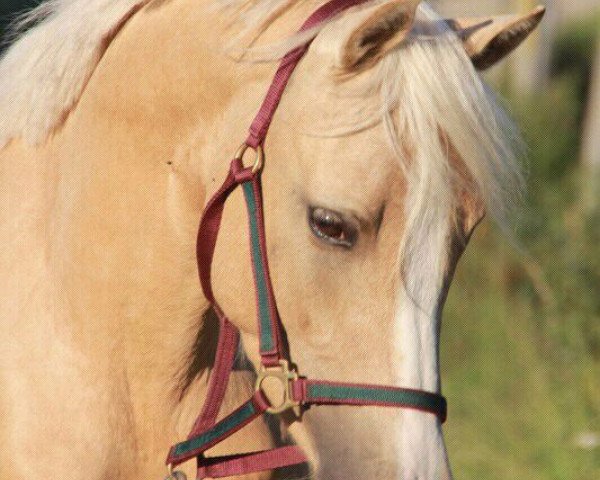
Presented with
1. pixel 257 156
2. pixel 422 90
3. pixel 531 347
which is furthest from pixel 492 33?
pixel 531 347

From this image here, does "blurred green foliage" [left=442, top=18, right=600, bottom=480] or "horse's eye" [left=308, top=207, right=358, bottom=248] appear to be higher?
"horse's eye" [left=308, top=207, right=358, bottom=248]

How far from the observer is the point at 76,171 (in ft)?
10.3

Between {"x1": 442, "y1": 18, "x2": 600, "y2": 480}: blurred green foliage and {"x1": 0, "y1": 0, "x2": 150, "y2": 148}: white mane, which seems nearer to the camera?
{"x1": 0, "y1": 0, "x2": 150, "y2": 148}: white mane

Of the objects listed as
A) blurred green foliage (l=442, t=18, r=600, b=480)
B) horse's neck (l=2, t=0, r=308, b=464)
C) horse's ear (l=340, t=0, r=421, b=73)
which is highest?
horse's ear (l=340, t=0, r=421, b=73)

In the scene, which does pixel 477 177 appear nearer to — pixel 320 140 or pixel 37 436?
pixel 320 140

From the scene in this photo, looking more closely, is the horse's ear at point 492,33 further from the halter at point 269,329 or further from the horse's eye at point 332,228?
the horse's eye at point 332,228

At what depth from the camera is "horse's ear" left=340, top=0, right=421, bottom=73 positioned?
2.61 m

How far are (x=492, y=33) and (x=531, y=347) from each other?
13.0ft

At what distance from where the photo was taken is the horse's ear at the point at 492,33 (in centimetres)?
287

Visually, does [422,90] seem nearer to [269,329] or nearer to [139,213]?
[269,329]

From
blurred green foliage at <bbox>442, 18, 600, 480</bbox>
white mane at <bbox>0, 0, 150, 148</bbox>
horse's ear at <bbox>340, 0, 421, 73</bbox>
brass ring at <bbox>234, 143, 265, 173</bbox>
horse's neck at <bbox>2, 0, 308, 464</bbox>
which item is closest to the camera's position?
horse's ear at <bbox>340, 0, 421, 73</bbox>

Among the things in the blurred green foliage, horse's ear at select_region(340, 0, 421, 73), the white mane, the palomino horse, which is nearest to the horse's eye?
the palomino horse

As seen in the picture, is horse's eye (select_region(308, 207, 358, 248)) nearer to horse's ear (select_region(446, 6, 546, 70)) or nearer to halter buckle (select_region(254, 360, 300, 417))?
halter buckle (select_region(254, 360, 300, 417))

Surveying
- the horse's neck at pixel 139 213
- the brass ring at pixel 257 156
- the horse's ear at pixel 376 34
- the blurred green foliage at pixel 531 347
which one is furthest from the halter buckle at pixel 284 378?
the blurred green foliage at pixel 531 347
